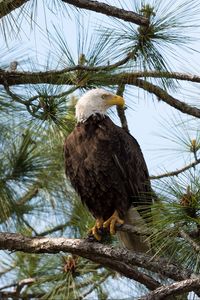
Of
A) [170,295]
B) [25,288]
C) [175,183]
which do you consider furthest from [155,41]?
[25,288]

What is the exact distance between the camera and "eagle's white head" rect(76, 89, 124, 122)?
4.27 metres

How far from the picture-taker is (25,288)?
5090 mm

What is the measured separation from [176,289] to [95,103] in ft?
5.49

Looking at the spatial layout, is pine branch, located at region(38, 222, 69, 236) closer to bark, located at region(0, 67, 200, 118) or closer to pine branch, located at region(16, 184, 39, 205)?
pine branch, located at region(16, 184, 39, 205)

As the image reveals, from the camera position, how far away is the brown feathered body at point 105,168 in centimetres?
402

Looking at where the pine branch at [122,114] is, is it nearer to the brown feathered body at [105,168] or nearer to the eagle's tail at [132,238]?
the brown feathered body at [105,168]

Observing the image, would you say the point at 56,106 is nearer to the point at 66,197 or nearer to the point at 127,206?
the point at 127,206

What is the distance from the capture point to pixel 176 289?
282 centimetres

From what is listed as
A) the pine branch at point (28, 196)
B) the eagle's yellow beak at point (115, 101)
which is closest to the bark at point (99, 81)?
the eagle's yellow beak at point (115, 101)

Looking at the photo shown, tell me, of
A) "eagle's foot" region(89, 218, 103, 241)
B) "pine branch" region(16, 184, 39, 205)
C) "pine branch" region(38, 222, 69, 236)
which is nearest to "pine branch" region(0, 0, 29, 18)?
"eagle's foot" region(89, 218, 103, 241)

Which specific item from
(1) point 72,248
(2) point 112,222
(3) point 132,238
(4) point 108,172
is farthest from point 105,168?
(1) point 72,248

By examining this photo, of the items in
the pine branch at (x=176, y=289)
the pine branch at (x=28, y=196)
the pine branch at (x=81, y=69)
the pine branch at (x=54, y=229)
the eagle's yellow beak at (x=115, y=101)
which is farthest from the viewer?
the pine branch at (x=54, y=229)

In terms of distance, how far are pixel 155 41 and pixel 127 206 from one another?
835 millimetres

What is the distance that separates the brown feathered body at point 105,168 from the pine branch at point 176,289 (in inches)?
44.9
